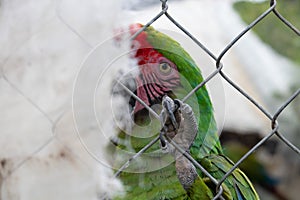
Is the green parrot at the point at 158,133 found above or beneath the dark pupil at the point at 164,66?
beneath

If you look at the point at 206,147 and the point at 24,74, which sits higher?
the point at 24,74

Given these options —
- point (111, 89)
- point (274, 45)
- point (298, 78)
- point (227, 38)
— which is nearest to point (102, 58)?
point (111, 89)

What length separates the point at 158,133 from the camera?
3.66 feet

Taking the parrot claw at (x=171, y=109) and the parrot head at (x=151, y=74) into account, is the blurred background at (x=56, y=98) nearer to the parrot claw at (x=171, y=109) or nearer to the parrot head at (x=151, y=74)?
the parrot head at (x=151, y=74)

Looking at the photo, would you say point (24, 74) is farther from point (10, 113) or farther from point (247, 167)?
point (247, 167)

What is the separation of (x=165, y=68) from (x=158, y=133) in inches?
5.1

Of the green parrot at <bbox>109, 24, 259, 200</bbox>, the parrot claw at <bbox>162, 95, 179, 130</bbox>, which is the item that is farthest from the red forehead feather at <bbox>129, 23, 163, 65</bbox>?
the parrot claw at <bbox>162, 95, 179, 130</bbox>

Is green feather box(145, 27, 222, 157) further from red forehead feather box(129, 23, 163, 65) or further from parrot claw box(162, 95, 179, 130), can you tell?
parrot claw box(162, 95, 179, 130)

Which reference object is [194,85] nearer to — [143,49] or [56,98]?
[143,49]

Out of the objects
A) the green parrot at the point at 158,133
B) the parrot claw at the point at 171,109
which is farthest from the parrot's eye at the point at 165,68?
the parrot claw at the point at 171,109

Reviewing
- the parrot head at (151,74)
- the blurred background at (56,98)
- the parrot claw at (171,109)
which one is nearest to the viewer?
the parrot claw at (171,109)

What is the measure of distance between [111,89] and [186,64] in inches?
6.2

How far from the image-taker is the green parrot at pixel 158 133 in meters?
1.14

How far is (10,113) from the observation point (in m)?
1.33
